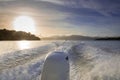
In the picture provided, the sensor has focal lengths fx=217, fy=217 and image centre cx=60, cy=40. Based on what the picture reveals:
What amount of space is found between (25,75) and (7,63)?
206cm

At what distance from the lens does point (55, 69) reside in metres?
5.50

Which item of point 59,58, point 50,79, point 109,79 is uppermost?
point 59,58

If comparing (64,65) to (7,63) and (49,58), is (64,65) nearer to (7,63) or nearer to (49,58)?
(49,58)

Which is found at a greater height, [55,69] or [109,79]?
[55,69]

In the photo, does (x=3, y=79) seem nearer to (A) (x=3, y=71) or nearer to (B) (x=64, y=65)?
(A) (x=3, y=71)

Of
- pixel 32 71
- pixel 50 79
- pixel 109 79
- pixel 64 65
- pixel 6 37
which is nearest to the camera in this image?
pixel 50 79

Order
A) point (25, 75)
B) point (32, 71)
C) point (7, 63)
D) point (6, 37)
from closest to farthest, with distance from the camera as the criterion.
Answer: point (25, 75), point (32, 71), point (7, 63), point (6, 37)

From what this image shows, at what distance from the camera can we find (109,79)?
23.3 feet

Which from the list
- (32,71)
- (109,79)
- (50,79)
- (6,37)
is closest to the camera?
(50,79)

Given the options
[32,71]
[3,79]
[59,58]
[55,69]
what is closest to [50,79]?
[55,69]

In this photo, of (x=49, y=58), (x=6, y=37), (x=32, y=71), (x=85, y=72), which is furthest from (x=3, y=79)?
(x=6, y=37)

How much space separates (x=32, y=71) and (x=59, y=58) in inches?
105

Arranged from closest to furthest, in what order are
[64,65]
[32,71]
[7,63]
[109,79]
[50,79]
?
[50,79] → [64,65] → [109,79] → [32,71] → [7,63]

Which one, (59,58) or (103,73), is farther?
(103,73)
